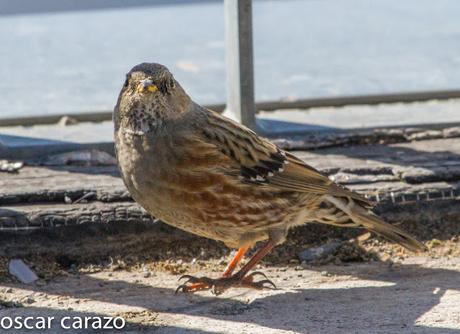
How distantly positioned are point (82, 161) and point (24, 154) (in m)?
0.41

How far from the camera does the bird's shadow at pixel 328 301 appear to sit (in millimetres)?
5508

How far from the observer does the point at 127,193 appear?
266 inches

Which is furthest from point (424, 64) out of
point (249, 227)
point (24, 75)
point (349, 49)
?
point (249, 227)

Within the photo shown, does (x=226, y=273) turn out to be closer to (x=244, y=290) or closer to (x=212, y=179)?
(x=244, y=290)

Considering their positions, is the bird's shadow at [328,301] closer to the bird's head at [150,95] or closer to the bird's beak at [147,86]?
the bird's head at [150,95]

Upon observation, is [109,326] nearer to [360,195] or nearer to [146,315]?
[146,315]

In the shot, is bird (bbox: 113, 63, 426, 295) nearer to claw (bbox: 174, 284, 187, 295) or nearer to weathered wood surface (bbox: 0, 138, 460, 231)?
claw (bbox: 174, 284, 187, 295)

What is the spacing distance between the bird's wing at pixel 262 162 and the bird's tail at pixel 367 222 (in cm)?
9

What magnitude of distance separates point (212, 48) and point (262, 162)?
4266mm

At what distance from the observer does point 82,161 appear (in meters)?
7.37

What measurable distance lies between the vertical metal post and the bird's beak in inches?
75.9

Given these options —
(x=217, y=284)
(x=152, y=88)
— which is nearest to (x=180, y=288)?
(x=217, y=284)

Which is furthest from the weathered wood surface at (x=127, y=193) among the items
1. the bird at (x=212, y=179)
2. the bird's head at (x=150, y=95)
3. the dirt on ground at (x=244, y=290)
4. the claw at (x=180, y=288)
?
the bird's head at (x=150, y=95)

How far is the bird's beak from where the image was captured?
5.64m
